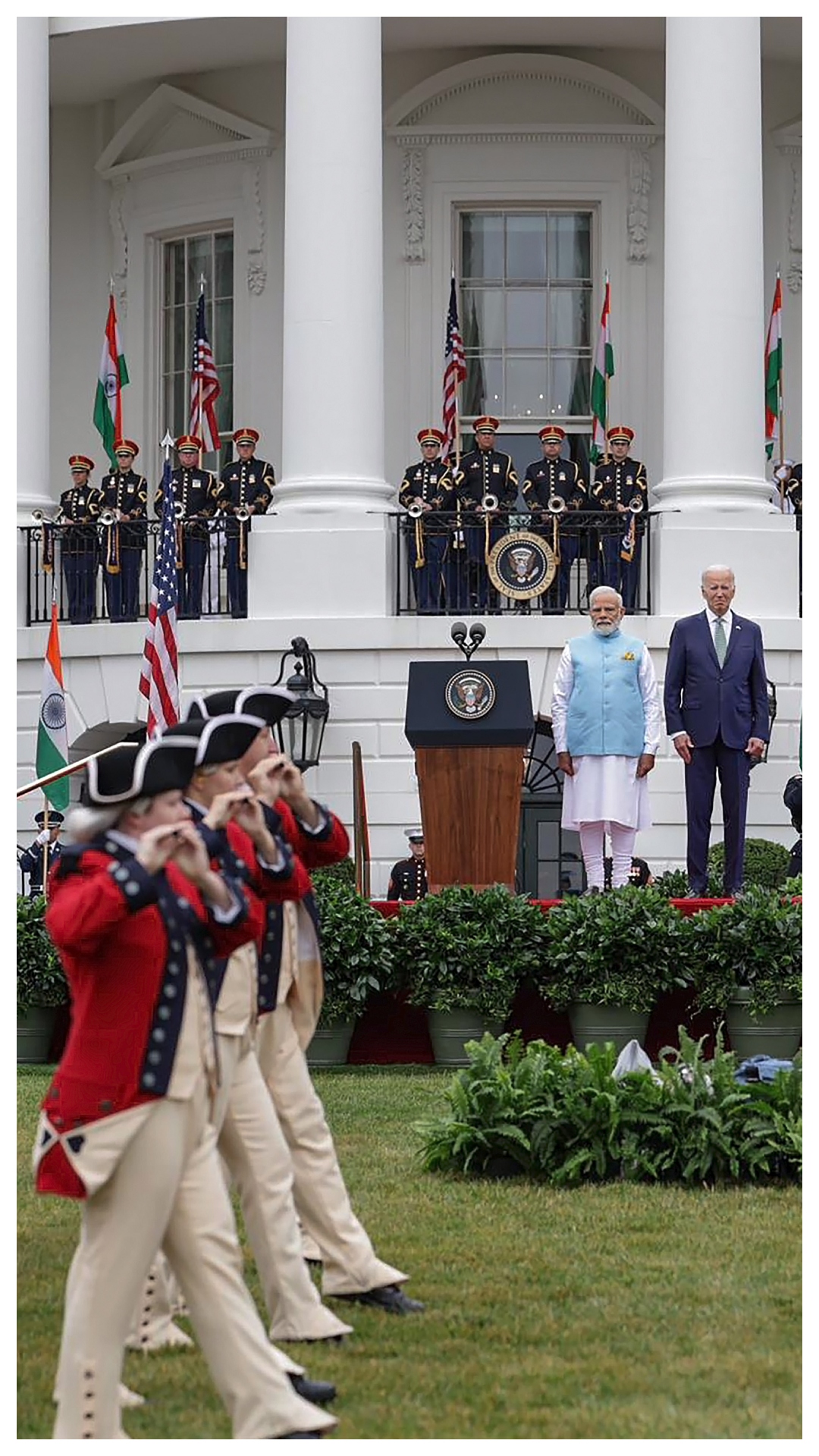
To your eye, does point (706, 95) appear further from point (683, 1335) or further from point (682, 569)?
point (683, 1335)

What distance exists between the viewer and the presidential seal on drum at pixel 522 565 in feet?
68.0

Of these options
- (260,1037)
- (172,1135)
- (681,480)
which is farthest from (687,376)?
(172,1135)

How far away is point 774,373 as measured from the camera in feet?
79.9

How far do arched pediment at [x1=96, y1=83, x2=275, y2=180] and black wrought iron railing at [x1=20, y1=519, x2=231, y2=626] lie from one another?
203 inches

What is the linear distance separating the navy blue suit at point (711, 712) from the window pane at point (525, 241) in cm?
1058

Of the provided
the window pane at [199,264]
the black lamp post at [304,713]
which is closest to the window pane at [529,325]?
the window pane at [199,264]

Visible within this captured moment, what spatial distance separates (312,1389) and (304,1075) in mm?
→ 1370

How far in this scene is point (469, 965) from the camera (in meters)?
13.5

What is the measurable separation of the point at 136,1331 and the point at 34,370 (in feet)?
54.6

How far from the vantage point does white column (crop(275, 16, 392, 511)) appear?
21.1 m

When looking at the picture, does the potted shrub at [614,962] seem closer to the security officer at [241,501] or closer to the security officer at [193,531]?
the security officer at [241,501]

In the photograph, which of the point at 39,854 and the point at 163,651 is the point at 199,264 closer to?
the point at 39,854

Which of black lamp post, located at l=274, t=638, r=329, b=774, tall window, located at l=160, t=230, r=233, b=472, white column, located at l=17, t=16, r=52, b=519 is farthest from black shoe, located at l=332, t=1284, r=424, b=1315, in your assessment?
tall window, located at l=160, t=230, r=233, b=472

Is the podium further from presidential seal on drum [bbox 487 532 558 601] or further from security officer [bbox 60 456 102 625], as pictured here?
security officer [bbox 60 456 102 625]
